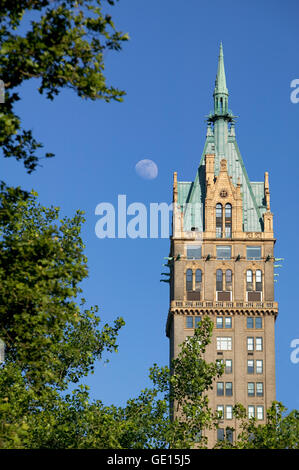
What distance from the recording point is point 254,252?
168 metres

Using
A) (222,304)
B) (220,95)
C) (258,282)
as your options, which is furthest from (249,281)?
(220,95)

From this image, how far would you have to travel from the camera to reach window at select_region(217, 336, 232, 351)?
162 meters

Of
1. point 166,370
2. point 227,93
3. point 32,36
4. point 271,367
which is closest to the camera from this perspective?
point 32,36

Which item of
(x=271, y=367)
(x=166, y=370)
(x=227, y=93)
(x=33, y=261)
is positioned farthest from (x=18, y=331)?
(x=227, y=93)

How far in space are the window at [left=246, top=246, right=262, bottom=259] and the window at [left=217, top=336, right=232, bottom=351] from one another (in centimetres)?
1324

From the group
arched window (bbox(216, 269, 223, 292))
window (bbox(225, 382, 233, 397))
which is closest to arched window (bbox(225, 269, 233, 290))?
arched window (bbox(216, 269, 223, 292))

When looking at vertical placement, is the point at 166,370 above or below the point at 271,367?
below

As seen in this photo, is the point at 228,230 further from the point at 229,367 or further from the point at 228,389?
the point at 228,389

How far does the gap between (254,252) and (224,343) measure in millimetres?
15054

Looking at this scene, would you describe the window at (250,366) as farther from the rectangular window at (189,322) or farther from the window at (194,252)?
the window at (194,252)

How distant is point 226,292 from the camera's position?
166125 mm

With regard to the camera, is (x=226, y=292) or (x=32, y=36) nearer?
(x=32, y=36)

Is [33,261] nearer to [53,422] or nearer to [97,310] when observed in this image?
[53,422]

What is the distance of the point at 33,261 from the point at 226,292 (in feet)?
420
